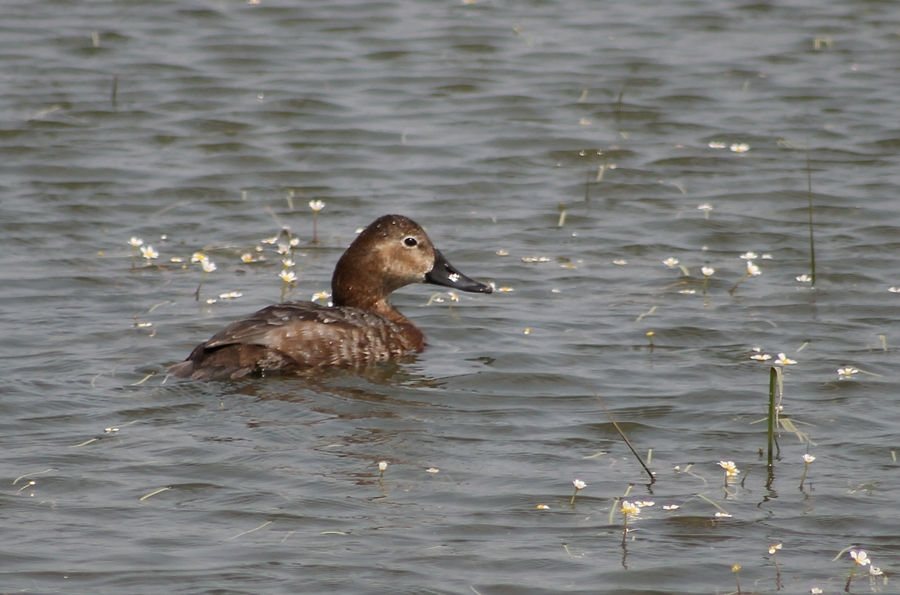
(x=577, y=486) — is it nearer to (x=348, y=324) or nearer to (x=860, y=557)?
(x=860, y=557)

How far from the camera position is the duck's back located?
7.30 m

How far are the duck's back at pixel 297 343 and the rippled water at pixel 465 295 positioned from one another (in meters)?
0.17

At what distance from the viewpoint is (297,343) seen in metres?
7.51

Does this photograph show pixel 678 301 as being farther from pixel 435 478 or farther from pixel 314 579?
pixel 314 579

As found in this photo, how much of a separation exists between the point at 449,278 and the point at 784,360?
2.23 metres

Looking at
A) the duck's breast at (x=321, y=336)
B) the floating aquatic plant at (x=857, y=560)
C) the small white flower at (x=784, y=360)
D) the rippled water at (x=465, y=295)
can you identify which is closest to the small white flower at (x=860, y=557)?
the floating aquatic plant at (x=857, y=560)

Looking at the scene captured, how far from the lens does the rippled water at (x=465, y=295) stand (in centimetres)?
541

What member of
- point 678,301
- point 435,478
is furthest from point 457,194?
point 435,478

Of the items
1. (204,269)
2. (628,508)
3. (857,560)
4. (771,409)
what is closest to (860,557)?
(857,560)

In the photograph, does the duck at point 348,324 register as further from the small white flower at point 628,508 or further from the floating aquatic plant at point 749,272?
the small white flower at point 628,508

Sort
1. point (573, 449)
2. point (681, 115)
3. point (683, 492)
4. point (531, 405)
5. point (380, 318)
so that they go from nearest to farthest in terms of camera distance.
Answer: point (683, 492), point (573, 449), point (531, 405), point (380, 318), point (681, 115)

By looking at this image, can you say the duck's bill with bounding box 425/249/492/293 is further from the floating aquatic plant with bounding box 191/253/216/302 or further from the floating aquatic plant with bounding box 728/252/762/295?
the floating aquatic plant with bounding box 728/252/762/295

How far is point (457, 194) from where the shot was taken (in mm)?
11219

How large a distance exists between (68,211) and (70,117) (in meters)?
2.33
